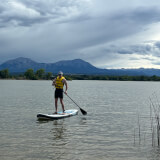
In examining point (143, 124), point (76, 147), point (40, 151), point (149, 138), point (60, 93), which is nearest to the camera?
point (40, 151)

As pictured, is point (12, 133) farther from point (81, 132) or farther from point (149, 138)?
point (149, 138)

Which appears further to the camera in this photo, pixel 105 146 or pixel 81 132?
pixel 81 132

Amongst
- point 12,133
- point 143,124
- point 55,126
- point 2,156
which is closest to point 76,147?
point 2,156

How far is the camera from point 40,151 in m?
10.1

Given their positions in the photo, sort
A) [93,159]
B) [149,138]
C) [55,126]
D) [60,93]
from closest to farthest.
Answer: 1. [93,159]
2. [149,138]
3. [55,126]
4. [60,93]

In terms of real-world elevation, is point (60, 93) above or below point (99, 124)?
above

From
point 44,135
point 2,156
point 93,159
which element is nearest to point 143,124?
point 44,135

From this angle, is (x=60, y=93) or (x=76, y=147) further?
(x=60, y=93)

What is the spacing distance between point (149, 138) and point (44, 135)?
5.16m

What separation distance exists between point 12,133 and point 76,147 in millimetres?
3903

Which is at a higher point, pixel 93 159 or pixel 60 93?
pixel 60 93

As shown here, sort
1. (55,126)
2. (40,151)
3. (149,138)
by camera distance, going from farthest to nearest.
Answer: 1. (55,126)
2. (149,138)
3. (40,151)

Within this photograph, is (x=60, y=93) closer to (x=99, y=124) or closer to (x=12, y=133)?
(x=99, y=124)

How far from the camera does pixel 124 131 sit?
47.0ft
